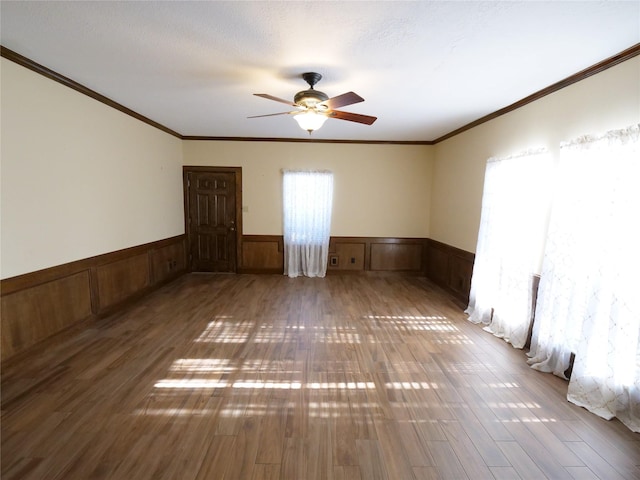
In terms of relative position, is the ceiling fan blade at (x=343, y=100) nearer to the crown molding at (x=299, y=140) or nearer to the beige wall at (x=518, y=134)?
the beige wall at (x=518, y=134)

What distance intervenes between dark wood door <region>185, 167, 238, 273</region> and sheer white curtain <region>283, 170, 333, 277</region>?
106 cm

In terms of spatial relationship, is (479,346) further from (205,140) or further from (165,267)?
(205,140)

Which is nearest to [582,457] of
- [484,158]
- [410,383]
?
[410,383]

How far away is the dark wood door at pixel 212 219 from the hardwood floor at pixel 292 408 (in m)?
2.37

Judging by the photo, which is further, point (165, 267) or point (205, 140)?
point (205, 140)

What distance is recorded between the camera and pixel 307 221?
18.9ft

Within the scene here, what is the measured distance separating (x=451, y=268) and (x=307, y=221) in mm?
2681

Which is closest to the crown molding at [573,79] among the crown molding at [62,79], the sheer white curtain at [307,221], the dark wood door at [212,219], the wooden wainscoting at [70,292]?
the sheer white curtain at [307,221]

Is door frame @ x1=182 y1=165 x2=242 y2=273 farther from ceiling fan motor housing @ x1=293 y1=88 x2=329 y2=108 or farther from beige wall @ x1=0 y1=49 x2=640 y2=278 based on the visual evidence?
ceiling fan motor housing @ x1=293 y1=88 x2=329 y2=108

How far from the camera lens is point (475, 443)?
6.04ft

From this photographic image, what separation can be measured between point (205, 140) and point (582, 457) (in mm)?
6260

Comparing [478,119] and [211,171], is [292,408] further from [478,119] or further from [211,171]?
[211,171]

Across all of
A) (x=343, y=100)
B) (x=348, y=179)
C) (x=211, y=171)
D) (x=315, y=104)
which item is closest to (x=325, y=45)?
(x=343, y=100)

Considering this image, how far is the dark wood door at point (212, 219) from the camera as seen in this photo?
5.73 metres
